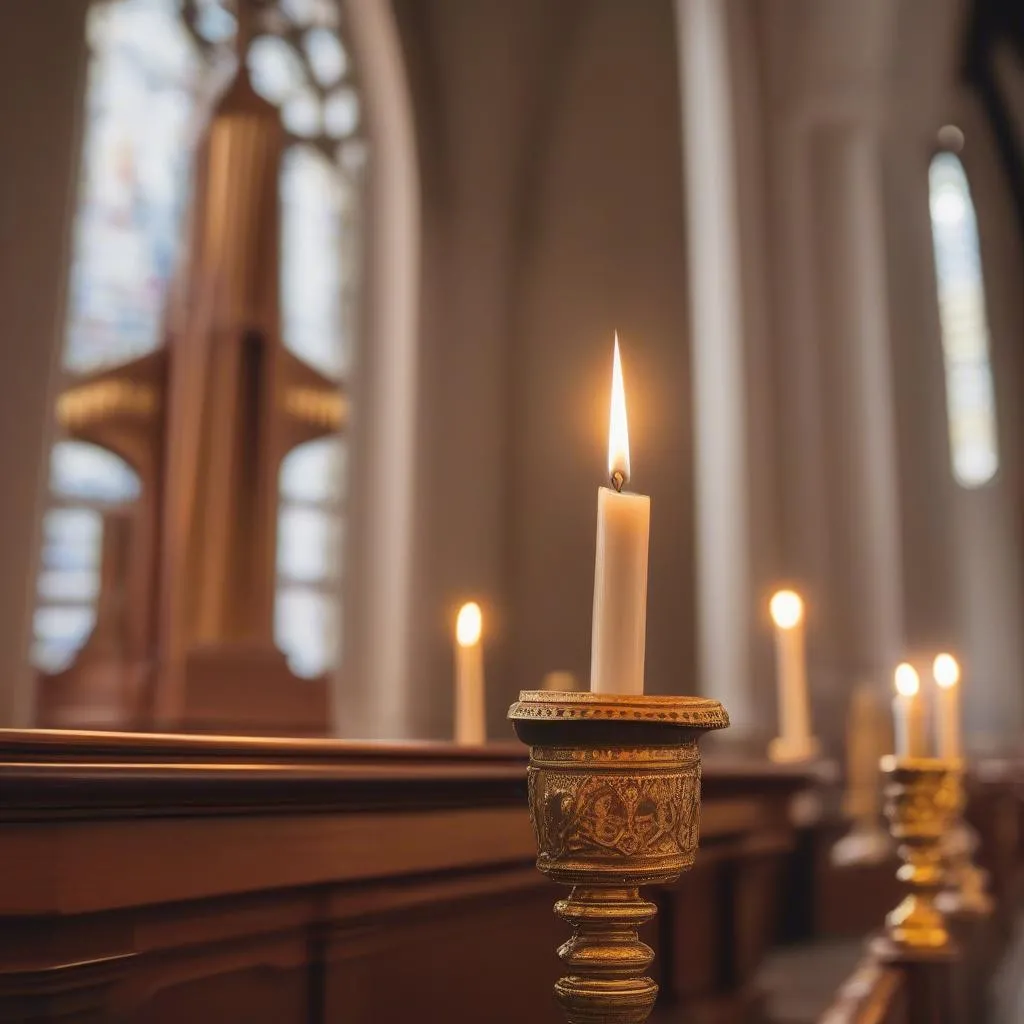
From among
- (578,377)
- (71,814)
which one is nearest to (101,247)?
(578,377)

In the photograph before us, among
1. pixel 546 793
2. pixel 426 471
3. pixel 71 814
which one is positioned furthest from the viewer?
pixel 426 471

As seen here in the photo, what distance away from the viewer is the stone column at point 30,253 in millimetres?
4207

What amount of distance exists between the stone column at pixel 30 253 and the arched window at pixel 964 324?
7848 mm

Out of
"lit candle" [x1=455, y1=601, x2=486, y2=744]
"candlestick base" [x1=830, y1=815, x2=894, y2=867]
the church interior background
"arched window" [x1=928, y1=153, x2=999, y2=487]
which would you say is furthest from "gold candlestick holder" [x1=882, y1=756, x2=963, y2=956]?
"arched window" [x1=928, y1=153, x2=999, y2=487]

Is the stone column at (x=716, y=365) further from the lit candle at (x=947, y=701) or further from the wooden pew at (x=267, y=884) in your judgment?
the wooden pew at (x=267, y=884)

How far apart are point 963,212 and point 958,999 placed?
10059 millimetres

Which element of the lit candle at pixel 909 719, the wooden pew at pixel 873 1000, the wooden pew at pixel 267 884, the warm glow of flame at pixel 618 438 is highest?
the warm glow of flame at pixel 618 438

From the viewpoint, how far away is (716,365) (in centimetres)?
604

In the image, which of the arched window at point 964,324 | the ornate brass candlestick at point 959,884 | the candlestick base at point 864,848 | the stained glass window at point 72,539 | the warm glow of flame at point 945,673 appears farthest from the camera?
the arched window at point 964,324

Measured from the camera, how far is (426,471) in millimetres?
6980

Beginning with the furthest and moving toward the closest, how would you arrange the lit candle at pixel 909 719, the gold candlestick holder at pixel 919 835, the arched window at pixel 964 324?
the arched window at pixel 964 324 < the lit candle at pixel 909 719 < the gold candlestick holder at pixel 919 835

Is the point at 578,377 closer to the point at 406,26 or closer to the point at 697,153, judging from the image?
the point at 697,153

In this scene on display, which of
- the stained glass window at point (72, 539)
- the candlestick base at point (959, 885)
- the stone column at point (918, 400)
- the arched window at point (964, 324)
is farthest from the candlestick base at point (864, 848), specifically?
the arched window at point (964, 324)

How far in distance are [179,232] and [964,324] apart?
23.9 feet
